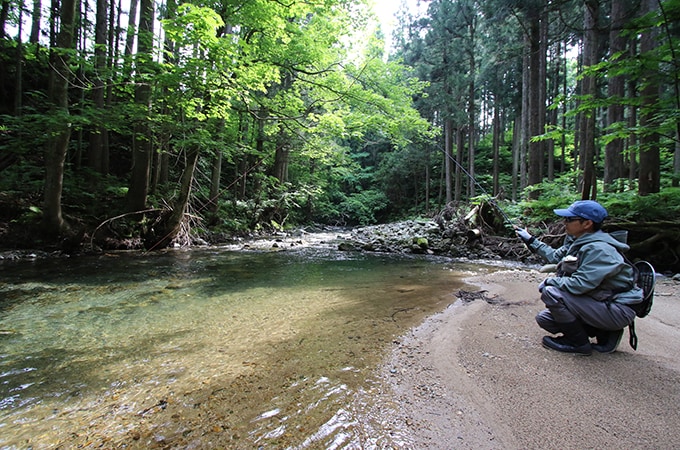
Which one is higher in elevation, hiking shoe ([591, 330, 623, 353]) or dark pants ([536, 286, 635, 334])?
dark pants ([536, 286, 635, 334])

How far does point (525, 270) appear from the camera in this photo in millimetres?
7672

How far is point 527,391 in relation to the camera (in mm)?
2180

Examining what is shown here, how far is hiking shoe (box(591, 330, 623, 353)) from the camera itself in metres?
2.64

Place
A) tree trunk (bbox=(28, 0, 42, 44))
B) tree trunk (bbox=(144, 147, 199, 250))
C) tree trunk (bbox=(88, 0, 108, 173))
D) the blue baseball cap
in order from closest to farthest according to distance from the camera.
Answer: the blue baseball cap < tree trunk (bbox=(88, 0, 108, 173)) < tree trunk (bbox=(144, 147, 199, 250)) < tree trunk (bbox=(28, 0, 42, 44))

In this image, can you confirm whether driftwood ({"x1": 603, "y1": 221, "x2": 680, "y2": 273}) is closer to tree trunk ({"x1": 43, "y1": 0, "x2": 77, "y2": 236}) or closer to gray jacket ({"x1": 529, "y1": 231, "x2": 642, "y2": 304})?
gray jacket ({"x1": 529, "y1": 231, "x2": 642, "y2": 304})

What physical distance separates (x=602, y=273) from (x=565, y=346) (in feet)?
2.44

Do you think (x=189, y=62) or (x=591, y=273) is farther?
(x=189, y=62)

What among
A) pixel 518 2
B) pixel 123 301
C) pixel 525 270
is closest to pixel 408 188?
pixel 518 2

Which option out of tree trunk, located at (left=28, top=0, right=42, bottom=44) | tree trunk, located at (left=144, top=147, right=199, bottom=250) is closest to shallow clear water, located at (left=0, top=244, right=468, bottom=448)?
tree trunk, located at (left=144, top=147, right=199, bottom=250)

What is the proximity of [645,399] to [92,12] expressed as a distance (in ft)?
72.0

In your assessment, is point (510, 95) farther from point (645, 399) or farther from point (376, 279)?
point (645, 399)

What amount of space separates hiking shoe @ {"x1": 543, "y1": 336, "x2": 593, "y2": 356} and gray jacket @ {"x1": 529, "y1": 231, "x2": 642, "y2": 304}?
18.3 inches

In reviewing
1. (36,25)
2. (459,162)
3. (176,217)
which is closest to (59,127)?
(176,217)

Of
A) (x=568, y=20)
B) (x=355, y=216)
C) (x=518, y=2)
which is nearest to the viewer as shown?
(x=518, y=2)
